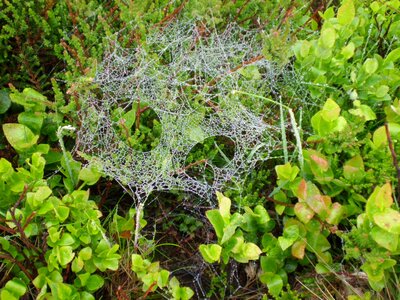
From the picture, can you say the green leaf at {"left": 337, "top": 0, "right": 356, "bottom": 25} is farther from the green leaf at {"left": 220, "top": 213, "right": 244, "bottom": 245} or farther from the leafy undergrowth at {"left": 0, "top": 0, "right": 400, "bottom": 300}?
the green leaf at {"left": 220, "top": 213, "right": 244, "bottom": 245}

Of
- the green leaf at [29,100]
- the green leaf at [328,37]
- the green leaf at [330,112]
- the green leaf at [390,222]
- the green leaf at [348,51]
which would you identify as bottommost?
the green leaf at [390,222]

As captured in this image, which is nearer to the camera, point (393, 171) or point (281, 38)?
point (393, 171)

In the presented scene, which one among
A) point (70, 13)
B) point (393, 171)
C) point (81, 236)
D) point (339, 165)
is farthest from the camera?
point (70, 13)

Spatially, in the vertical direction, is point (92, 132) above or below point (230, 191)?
above

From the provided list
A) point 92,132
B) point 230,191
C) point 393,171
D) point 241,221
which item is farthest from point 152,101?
point 393,171

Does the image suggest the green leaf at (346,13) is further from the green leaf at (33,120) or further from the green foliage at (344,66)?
the green leaf at (33,120)

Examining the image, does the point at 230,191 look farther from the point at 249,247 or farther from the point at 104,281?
the point at 104,281

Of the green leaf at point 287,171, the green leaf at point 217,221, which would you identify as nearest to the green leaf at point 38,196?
the green leaf at point 217,221

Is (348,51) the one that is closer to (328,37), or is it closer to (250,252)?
(328,37)

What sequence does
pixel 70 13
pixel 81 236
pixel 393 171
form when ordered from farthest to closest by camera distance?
pixel 70 13
pixel 393 171
pixel 81 236
